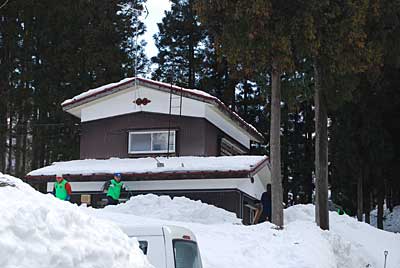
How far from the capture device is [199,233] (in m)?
12.7

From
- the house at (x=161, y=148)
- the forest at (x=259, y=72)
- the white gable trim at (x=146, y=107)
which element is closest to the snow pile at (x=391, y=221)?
the forest at (x=259, y=72)

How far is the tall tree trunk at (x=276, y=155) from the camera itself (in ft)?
55.3

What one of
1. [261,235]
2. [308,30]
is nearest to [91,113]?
[308,30]

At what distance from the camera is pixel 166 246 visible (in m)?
7.70

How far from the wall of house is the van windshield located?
1526 centimetres

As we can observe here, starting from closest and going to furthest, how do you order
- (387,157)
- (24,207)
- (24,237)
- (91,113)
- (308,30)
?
(24,237) < (24,207) < (308,30) < (91,113) < (387,157)

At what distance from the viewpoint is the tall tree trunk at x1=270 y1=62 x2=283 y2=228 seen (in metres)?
16.8

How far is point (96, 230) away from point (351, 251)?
12.2m

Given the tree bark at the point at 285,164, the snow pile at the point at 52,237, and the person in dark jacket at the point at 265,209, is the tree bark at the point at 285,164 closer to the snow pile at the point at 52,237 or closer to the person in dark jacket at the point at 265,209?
the person in dark jacket at the point at 265,209

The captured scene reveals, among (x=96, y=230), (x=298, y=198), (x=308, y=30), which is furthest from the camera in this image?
(x=298, y=198)

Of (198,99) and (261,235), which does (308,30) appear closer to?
(261,235)

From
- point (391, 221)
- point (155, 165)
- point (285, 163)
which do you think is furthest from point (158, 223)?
point (285, 163)

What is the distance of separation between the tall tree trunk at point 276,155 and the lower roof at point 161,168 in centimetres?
336

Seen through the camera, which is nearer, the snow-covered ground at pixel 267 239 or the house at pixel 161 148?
the snow-covered ground at pixel 267 239
